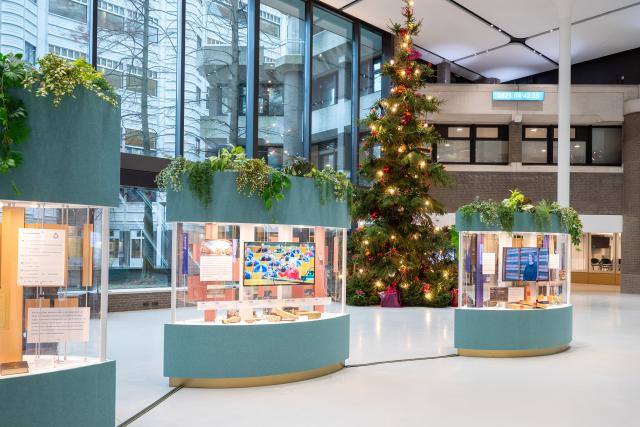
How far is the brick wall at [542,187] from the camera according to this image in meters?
22.5

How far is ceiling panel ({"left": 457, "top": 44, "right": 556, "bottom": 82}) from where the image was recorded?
22.9m

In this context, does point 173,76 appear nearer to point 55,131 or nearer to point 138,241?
point 138,241

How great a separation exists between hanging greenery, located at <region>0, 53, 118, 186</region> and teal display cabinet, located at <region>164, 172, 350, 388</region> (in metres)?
2.46

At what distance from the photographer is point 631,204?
73.0 ft

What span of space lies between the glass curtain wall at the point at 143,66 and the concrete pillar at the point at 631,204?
630 inches

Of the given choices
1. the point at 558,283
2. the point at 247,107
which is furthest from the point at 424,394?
the point at 247,107

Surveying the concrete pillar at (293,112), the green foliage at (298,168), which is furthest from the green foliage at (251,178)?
the concrete pillar at (293,112)

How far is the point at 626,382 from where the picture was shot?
736cm

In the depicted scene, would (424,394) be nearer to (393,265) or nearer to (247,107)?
(393,265)

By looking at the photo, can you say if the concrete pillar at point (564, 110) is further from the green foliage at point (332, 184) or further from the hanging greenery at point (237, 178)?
the hanging greenery at point (237, 178)

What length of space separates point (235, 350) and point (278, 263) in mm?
1071

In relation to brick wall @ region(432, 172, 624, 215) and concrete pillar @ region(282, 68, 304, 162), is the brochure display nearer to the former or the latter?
concrete pillar @ region(282, 68, 304, 162)

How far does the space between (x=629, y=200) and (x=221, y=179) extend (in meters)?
19.4

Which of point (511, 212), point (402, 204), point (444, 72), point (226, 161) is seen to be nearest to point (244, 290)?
point (226, 161)
